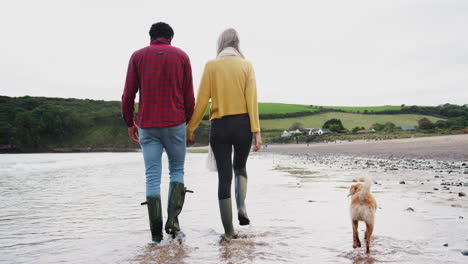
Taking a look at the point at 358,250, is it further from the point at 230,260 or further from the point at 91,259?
the point at 91,259

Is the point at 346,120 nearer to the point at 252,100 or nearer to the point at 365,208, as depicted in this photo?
the point at 252,100

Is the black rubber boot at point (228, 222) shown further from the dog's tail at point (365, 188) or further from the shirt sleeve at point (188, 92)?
the dog's tail at point (365, 188)

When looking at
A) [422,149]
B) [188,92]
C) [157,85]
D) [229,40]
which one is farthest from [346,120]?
[157,85]

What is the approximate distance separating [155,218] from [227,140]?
3.93 ft

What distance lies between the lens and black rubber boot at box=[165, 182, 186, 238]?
419 centimetres

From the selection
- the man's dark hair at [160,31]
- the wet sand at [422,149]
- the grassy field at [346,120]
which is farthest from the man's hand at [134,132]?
the grassy field at [346,120]

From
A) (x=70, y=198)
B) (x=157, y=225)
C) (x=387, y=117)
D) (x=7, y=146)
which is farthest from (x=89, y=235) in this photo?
(x=7, y=146)

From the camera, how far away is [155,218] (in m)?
4.02

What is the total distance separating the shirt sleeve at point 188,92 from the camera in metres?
4.30

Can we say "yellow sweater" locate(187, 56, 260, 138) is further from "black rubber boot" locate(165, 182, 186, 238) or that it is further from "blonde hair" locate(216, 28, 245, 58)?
"black rubber boot" locate(165, 182, 186, 238)

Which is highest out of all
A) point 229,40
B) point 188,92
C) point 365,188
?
point 229,40

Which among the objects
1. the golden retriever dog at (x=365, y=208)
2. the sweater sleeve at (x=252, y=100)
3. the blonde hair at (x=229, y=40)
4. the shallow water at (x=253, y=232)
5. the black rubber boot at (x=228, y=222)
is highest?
the blonde hair at (x=229, y=40)

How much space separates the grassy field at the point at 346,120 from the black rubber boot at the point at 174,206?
268 feet

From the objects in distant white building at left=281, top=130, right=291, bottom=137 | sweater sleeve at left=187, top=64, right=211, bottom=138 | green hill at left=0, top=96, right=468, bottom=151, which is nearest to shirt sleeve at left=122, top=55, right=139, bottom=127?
sweater sleeve at left=187, top=64, right=211, bottom=138
